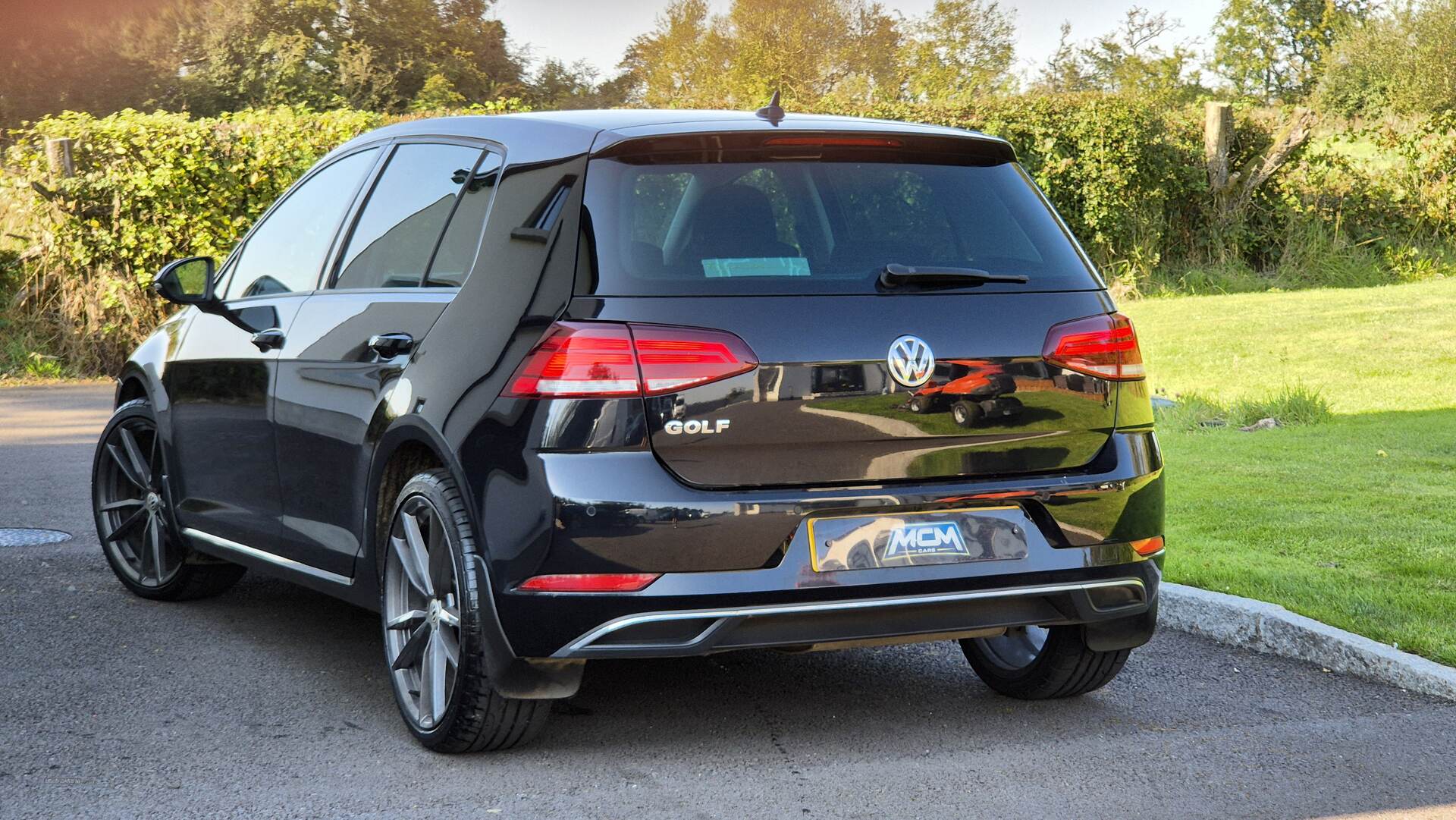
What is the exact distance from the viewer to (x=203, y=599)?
616 centimetres

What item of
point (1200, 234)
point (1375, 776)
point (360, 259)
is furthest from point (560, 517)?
point (1200, 234)

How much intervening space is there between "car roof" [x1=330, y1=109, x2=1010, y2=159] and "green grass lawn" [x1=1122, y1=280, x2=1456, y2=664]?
90.7 inches

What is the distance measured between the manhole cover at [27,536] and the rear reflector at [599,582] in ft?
14.8

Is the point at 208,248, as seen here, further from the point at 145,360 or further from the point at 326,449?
the point at 326,449

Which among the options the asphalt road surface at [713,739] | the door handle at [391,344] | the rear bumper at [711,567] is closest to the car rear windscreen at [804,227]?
the rear bumper at [711,567]

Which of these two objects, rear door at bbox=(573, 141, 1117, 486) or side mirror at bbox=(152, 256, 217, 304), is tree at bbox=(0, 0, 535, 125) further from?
rear door at bbox=(573, 141, 1117, 486)

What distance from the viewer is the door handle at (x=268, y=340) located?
5.01 m

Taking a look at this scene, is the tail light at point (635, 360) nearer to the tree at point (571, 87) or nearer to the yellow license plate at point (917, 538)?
the yellow license plate at point (917, 538)

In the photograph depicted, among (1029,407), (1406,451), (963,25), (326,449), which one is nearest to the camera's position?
(1029,407)

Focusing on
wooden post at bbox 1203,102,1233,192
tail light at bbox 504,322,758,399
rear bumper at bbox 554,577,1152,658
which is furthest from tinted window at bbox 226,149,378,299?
wooden post at bbox 1203,102,1233,192

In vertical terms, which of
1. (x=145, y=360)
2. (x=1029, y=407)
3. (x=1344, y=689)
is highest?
(x=1029, y=407)

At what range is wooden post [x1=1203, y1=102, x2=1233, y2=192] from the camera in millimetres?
19797

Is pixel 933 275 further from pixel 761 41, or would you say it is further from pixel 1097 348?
pixel 761 41

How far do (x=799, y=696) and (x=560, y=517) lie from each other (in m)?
1.47
